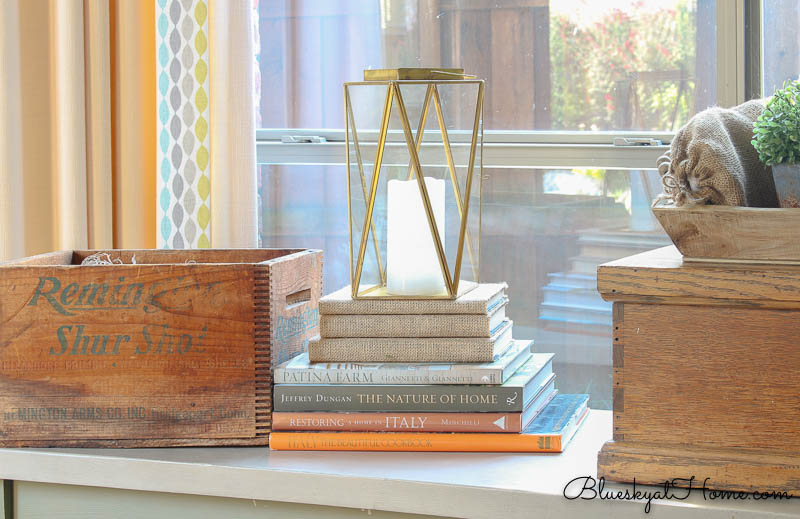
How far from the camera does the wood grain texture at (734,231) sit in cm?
84

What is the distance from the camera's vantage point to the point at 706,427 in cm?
87

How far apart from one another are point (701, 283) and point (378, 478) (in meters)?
0.39

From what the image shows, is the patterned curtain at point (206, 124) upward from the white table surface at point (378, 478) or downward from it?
upward

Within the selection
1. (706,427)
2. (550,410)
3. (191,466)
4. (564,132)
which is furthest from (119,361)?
(564,132)

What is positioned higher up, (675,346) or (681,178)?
(681,178)

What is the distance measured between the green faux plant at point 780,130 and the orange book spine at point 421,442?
1.28 feet

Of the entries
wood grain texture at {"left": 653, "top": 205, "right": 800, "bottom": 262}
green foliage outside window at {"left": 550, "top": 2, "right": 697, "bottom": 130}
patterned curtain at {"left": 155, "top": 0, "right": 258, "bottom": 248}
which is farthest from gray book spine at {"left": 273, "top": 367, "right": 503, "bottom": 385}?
green foliage outside window at {"left": 550, "top": 2, "right": 697, "bottom": 130}

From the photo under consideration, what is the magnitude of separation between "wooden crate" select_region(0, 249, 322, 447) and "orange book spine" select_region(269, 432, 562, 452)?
6cm

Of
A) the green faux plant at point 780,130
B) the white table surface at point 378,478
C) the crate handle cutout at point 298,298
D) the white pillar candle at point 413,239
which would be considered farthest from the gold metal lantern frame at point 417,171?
the green faux plant at point 780,130

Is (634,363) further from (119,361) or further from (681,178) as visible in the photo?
(119,361)

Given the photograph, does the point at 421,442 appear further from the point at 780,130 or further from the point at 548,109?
the point at 548,109

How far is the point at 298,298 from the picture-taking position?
1.17 metres

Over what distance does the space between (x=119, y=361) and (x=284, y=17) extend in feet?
2.47

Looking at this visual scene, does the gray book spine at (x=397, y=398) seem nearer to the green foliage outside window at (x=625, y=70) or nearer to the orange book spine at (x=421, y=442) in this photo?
the orange book spine at (x=421, y=442)
